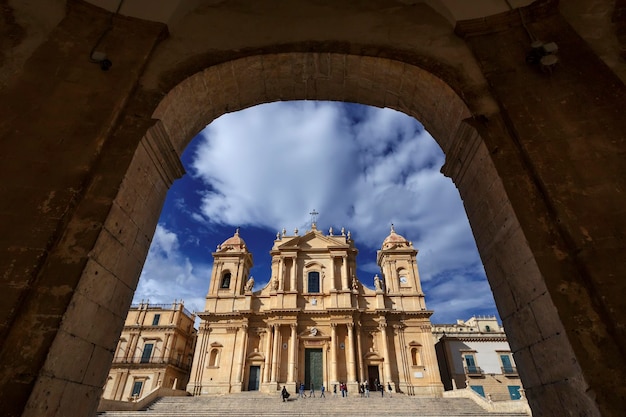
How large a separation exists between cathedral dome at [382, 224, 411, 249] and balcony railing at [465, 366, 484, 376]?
39.9 ft

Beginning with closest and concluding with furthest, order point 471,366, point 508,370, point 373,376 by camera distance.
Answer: point 373,376
point 508,370
point 471,366

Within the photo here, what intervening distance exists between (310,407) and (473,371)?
1878 cm

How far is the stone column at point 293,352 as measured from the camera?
24.1 meters

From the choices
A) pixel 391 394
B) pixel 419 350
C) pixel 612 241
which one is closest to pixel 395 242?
pixel 419 350

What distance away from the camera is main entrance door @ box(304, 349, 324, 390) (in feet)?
81.1

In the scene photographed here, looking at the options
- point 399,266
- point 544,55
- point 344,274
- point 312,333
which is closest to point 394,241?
point 399,266

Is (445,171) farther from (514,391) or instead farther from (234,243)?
(514,391)

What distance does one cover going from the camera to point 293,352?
25156 millimetres

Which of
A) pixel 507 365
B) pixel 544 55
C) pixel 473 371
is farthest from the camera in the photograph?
pixel 507 365

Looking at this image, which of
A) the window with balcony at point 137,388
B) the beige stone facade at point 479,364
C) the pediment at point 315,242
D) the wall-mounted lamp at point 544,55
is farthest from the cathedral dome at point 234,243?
the wall-mounted lamp at point 544,55

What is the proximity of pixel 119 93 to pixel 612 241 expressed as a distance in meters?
5.04

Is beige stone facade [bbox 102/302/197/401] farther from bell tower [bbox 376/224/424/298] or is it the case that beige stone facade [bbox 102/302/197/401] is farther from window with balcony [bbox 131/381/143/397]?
bell tower [bbox 376/224/424/298]

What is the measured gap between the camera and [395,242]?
104ft

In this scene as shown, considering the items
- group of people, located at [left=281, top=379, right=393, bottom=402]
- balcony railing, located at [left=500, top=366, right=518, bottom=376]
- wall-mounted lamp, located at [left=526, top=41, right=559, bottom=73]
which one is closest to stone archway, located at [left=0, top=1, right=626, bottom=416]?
wall-mounted lamp, located at [left=526, top=41, right=559, bottom=73]
